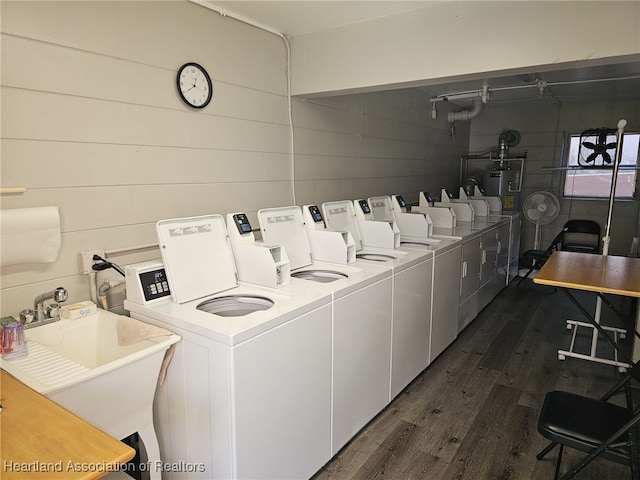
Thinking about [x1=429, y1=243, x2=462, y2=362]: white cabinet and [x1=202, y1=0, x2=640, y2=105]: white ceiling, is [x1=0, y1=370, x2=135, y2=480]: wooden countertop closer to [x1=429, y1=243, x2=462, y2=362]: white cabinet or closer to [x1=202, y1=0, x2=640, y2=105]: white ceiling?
[x1=202, y1=0, x2=640, y2=105]: white ceiling

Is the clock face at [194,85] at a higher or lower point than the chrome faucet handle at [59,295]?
higher

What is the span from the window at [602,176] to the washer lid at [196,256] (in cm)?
581

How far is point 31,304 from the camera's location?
1.79 meters

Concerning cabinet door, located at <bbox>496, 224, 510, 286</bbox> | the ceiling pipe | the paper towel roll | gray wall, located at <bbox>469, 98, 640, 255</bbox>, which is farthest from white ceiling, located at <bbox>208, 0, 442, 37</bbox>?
gray wall, located at <bbox>469, 98, 640, 255</bbox>

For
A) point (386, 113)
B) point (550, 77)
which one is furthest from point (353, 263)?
point (550, 77)

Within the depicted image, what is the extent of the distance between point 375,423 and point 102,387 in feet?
5.27

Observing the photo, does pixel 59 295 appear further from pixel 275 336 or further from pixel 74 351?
pixel 275 336

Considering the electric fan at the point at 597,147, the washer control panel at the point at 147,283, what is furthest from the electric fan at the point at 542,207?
the washer control panel at the point at 147,283

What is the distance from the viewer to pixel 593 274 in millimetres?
2459

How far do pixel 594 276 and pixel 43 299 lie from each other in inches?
113

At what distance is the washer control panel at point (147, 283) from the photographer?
6.11ft

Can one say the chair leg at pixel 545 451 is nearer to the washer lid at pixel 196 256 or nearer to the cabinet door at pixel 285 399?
the cabinet door at pixel 285 399

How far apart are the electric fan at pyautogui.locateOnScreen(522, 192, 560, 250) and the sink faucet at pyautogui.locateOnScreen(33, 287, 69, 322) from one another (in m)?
5.50

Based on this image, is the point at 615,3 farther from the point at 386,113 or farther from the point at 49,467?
the point at 49,467
